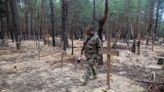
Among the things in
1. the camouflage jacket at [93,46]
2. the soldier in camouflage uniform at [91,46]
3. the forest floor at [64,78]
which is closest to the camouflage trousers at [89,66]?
the soldier in camouflage uniform at [91,46]

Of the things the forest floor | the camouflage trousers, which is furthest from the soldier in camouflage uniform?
the forest floor

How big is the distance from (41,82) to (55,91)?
1111 mm

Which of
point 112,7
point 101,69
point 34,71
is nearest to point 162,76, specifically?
point 101,69

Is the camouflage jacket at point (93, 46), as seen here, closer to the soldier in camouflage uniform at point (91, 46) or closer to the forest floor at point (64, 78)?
the soldier in camouflage uniform at point (91, 46)

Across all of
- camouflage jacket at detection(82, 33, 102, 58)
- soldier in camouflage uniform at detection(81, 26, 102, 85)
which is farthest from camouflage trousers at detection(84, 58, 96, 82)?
camouflage jacket at detection(82, 33, 102, 58)

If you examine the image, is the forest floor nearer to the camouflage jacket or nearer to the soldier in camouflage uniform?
the soldier in camouflage uniform

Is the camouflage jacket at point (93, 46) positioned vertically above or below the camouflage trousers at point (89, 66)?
above

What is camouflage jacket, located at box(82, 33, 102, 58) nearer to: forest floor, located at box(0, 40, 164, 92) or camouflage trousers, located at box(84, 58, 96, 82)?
camouflage trousers, located at box(84, 58, 96, 82)

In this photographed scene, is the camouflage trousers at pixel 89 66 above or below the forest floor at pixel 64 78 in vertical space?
above

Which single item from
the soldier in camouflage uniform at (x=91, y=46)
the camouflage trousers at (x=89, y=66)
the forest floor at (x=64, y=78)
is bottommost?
the forest floor at (x=64, y=78)

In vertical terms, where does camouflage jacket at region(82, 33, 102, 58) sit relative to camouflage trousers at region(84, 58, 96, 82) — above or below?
above

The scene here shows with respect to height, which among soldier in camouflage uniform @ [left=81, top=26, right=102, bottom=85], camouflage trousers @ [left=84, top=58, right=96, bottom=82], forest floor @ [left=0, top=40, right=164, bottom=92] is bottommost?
forest floor @ [left=0, top=40, right=164, bottom=92]

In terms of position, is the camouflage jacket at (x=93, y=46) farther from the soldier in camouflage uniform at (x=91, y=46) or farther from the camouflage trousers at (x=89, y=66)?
the camouflage trousers at (x=89, y=66)

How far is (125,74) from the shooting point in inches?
Answer: 383
